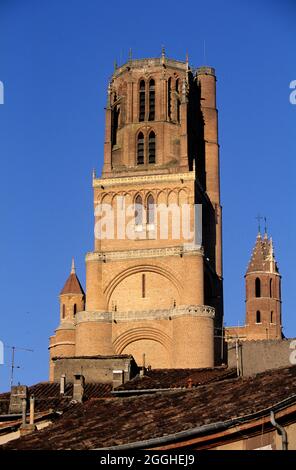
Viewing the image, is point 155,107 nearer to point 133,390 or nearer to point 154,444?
point 133,390

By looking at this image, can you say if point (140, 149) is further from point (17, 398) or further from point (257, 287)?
point (17, 398)

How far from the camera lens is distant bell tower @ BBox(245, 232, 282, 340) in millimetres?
89500

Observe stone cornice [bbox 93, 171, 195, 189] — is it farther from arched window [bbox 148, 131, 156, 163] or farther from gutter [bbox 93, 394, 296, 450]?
gutter [bbox 93, 394, 296, 450]

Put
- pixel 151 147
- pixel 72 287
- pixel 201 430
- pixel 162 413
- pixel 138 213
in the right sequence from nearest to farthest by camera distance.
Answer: pixel 201 430 → pixel 162 413 → pixel 138 213 → pixel 151 147 → pixel 72 287

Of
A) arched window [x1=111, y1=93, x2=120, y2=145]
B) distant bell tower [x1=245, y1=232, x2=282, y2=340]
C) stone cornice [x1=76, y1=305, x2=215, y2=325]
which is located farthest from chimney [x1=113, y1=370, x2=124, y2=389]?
distant bell tower [x1=245, y1=232, x2=282, y2=340]

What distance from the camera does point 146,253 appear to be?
74.2 m

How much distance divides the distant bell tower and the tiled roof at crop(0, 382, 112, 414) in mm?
40061

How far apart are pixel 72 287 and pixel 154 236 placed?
38.8ft

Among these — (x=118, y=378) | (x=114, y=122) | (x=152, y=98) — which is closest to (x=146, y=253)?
(x=114, y=122)

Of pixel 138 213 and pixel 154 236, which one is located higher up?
pixel 138 213

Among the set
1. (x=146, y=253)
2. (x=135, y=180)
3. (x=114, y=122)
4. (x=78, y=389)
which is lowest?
(x=78, y=389)

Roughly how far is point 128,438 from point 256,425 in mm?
2968
